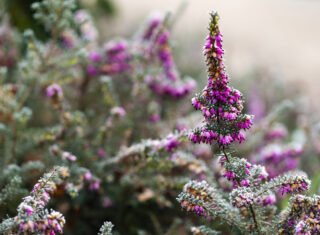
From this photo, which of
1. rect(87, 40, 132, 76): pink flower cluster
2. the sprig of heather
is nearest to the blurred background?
rect(87, 40, 132, 76): pink flower cluster

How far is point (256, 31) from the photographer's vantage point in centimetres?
516

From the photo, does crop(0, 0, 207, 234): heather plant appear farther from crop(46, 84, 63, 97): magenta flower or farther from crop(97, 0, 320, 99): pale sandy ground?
crop(97, 0, 320, 99): pale sandy ground

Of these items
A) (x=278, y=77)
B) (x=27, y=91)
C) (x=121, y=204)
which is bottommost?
(x=121, y=204)

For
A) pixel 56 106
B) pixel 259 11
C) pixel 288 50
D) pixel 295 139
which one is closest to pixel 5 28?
pixel 56 106

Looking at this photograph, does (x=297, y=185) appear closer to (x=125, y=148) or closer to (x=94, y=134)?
(x=125, y=148)

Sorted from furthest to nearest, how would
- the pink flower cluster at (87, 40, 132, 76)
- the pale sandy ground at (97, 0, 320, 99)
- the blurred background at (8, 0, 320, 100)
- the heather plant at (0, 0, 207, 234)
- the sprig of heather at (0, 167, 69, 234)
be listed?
the pale sandy ground at (97, 0, 320, 99) < the blurred background at (8, 0, 320, 100) < the pink flower cluster at (87, 40, 132, 76) < the heather plant at (0, 0, 207, 234) < the sprig of heather at (0, 167, 69, 234)

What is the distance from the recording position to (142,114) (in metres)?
1.90

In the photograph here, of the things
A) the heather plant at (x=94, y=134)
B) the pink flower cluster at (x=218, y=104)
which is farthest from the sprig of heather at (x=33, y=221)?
the pink flower cluster at (x=218, y=104)

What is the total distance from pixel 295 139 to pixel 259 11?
4.04 m

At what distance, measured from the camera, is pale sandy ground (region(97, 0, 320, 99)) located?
3.83 meters

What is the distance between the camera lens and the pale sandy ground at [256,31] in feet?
12.6

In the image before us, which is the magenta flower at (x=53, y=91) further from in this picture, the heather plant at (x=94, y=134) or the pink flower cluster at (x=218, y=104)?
the pink flower cluster at (x=218, y=104)

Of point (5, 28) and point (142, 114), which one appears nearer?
point (142, 114)

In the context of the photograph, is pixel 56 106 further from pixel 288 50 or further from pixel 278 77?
pixel 288 50
